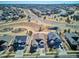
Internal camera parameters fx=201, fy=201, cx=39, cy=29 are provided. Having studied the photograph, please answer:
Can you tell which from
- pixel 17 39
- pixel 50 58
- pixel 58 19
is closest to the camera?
pixel 50 58

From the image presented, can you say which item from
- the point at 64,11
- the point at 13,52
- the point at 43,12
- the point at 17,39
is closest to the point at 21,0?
the point at 43,12

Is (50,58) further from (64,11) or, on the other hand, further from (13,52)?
(64,11)

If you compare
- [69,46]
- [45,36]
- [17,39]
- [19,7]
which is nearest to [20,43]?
[17,39]

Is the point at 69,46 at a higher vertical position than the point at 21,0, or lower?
lower

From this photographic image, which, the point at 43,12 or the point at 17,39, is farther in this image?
the point at 43,12

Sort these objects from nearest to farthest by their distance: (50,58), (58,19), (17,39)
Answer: (50,58)
(17,39)
(58,19)

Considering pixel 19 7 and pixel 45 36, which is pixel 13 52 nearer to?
pixel 45 36

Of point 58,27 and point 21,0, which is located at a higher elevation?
point 21,0

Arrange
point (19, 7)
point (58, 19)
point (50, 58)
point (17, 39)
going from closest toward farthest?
1. point (50, 58)
2. point (17, 39)
3. point (58, 19)
4. point (19, 7)

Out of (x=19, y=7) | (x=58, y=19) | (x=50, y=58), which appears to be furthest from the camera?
(x=19, y=7)
